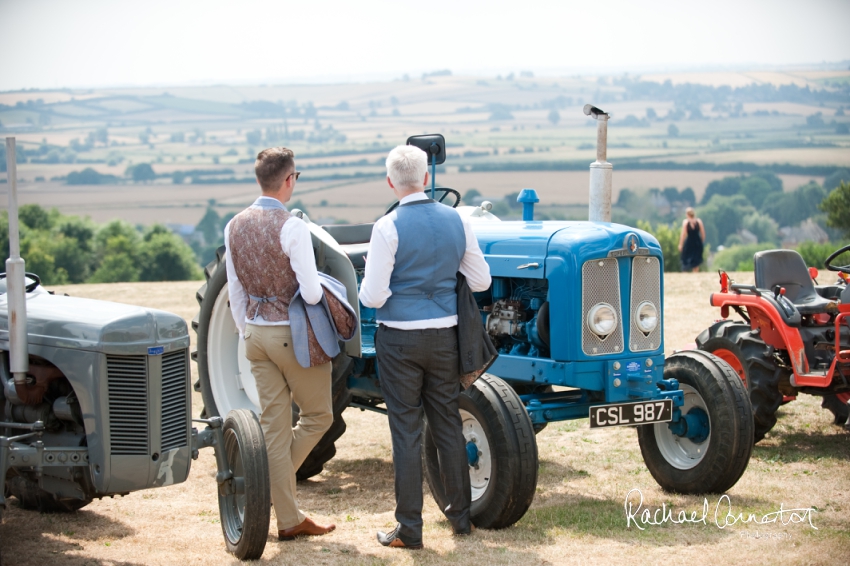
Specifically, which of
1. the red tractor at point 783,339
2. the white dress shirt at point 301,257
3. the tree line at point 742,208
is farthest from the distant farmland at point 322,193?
the white dress shirt at point 301,257

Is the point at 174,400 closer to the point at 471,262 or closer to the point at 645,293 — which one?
the point at 471,262

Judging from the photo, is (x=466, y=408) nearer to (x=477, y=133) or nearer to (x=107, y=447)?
(x=107, y=447)

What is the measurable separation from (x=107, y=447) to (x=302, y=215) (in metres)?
1.42

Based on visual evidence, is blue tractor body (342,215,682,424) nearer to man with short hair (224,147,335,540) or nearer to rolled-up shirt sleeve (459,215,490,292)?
rolled-up shirt sleeve (459,215,490,292)

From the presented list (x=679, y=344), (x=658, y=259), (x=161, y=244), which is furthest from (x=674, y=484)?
(x=161, y=244)

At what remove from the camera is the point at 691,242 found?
16438 mm

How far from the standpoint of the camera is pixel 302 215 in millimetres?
4449

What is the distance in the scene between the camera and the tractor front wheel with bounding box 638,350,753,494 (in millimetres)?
4781

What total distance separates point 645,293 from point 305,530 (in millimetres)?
2127

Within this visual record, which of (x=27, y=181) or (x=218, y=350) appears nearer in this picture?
(x=218, y=350)

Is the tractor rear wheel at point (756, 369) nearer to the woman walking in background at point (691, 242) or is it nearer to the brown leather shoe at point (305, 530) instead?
the brown leather shoe at point (305, 530)

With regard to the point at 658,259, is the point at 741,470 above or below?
below

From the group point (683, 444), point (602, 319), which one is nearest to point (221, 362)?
point (602, 319)

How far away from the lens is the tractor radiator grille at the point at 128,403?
11.8 feet
